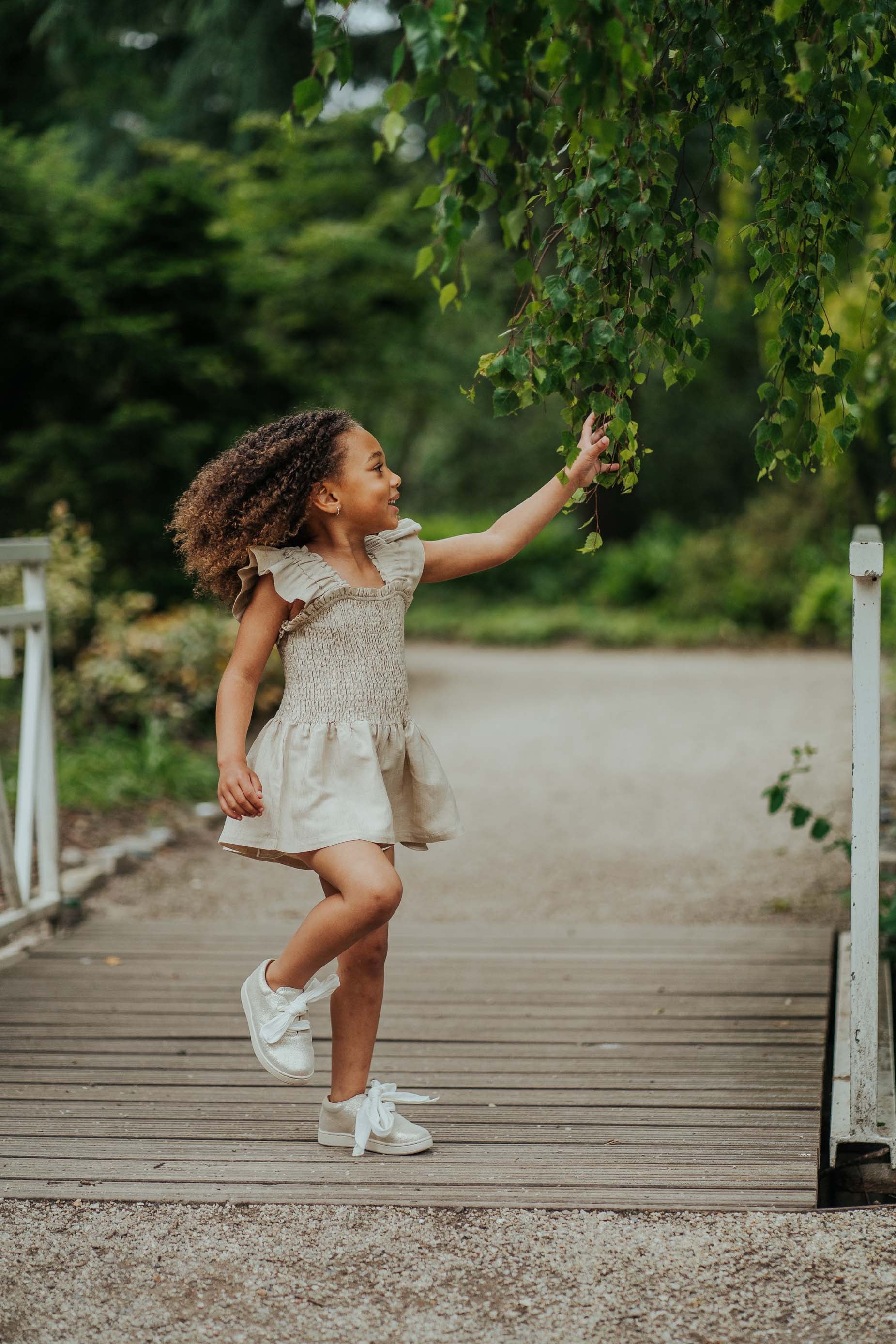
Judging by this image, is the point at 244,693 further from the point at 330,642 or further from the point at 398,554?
the point at 398,554

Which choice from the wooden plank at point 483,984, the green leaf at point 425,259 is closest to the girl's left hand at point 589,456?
the green leaf at point 425,259

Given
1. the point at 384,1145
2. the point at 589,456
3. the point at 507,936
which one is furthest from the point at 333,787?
the point at 507,936

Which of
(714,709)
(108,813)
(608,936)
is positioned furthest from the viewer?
(714,709)

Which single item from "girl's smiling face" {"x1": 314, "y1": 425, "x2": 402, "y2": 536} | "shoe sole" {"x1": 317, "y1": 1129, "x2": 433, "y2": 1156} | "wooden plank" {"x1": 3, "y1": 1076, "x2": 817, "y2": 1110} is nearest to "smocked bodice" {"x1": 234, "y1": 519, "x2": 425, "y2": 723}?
"girl's smiling face" {"x1": 314, "y1": 425, "x2": 402, "y2": 536}

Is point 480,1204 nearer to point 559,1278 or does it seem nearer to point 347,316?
point 559,1278

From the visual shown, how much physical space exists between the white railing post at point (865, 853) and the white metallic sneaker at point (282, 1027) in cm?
107

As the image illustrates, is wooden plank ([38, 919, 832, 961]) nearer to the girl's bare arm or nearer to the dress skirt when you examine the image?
the dress skirt

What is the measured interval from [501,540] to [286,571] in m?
0.49

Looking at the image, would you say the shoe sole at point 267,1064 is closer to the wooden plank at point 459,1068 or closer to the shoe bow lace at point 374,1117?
the shoe bow lace at point 374,1117

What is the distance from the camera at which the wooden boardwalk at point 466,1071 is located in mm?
2662

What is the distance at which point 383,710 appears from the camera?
9.06ft

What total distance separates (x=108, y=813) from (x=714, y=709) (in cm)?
552

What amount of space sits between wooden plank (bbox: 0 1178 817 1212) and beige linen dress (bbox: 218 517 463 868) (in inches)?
25.3

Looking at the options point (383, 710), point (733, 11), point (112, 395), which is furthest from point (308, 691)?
point (112, 395)
